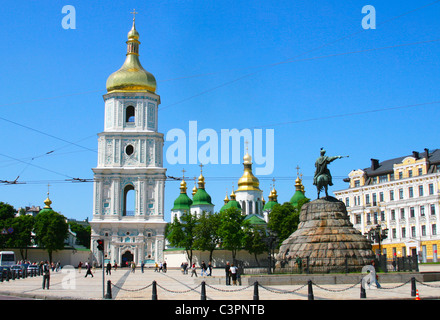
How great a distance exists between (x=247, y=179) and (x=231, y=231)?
1228 inches

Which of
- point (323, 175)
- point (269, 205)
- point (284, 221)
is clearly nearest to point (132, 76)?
point (284, 221)

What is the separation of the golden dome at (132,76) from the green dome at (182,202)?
24.6 meters

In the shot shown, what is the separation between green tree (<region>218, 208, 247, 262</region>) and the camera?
72.3 meters

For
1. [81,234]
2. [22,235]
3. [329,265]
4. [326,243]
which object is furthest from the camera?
[81,234]

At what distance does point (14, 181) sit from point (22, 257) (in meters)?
33.2

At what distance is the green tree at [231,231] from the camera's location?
72312 millimetres

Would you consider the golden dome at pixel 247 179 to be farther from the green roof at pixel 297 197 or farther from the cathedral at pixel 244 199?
the green roof at pixel 297 197

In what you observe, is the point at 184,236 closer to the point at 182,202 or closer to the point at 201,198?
the point at 201,198

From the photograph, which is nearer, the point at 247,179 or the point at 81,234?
the point at 247,179

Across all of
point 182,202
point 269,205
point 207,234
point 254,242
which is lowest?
point 254,242

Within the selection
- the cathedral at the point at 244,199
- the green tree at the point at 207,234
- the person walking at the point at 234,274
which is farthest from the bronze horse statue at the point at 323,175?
the cathedral at the point at 244,199

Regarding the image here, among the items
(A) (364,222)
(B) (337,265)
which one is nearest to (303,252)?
(B) (337,265)

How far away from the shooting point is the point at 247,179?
10319cm
